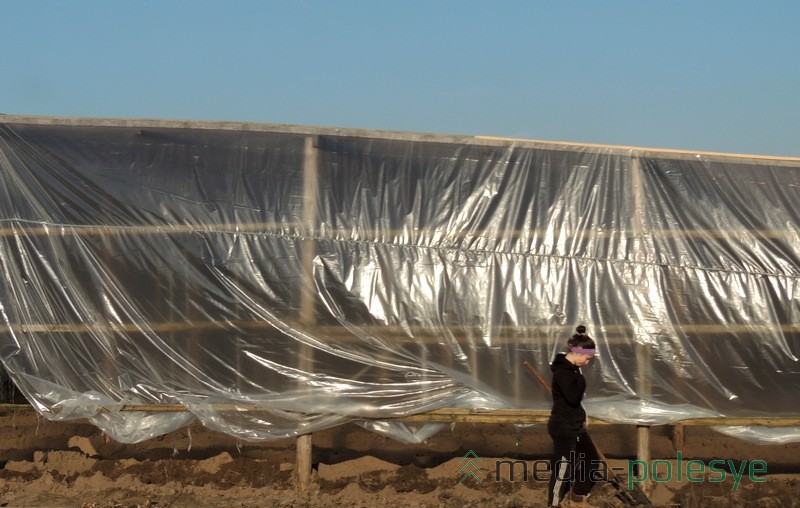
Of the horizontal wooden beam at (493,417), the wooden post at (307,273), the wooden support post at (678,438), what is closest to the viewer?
the horizontal wooden beam at (493,417)

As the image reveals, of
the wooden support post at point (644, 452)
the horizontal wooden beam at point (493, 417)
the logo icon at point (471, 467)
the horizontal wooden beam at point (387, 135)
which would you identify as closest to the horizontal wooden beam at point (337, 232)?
the horizontal wooden beam at point (387, 135)

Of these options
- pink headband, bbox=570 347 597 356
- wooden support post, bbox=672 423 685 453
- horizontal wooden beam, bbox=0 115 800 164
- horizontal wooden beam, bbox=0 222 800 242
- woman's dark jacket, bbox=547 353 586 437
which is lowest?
wooden support post, bbox=672 423 685 453

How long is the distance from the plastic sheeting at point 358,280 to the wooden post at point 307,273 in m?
0.02

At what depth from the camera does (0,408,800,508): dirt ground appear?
17.8ft

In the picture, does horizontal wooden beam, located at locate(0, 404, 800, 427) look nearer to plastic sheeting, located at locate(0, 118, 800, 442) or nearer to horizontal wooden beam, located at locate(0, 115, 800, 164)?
plastic sheeting, located at locate(0, 118, 800, 442)

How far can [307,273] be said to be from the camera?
5.53 metres

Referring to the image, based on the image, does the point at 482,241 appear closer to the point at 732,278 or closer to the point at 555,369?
the point at 555,369

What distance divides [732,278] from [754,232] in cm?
38

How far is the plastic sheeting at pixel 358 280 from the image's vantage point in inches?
216

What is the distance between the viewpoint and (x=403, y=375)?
216 inches

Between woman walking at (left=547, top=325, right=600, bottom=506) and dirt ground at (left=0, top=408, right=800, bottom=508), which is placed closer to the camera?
woman walking at (left=547, top=325, right=600, bottom=506)

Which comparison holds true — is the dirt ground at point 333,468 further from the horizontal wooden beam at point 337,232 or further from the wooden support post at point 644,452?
the horizontal wooden beam at point 337,232

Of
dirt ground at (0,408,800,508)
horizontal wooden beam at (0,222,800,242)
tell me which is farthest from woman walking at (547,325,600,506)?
horizontal wooden beam at (0,222,800,242)

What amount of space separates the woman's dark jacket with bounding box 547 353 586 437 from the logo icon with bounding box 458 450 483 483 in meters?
0.92
